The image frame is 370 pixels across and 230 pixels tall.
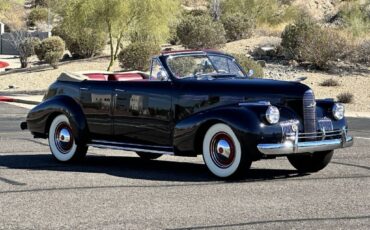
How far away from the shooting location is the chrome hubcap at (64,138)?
11.6 meters

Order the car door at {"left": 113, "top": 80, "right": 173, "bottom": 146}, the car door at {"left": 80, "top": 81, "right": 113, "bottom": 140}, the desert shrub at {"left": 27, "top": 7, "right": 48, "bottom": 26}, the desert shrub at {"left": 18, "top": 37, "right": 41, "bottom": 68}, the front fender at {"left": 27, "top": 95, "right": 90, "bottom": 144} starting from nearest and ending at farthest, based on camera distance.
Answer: the car door at {"left": 113, "top": 80, "right": 173, "bottom": 146} < the car door at {"left": 80, "top": 81, "right": 113, "bottom": 140} < the front fender at {"left": 27, "top": 95, "right": 90, "bottom": 144} < the desert shrub at {"left": 18, "top": 37, "right": 41, "bottom": 68} < the desert shrub at {"left": 27, "top": 7, "right": 48, "bottom": 26}

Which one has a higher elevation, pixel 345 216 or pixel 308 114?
pixel 308 114

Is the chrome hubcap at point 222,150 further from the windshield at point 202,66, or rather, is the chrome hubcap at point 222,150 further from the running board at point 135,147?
the windshield at point 202,66

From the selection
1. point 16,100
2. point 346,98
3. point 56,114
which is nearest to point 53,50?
point 16,100

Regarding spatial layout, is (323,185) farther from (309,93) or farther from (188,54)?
(188,54)

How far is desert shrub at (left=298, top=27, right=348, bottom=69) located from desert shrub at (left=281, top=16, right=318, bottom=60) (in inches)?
7.4

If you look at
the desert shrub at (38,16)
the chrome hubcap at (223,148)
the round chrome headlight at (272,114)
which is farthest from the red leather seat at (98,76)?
the desert shrub at (38,16)

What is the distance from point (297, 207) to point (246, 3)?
4695 cm

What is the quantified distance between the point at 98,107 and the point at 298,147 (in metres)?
3.33

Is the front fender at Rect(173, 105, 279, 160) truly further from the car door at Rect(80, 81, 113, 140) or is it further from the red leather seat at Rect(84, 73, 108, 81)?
the red leather seat at Rect(84, 73, 108, 81)

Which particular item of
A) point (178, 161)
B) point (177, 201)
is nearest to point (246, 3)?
point (178, 161)

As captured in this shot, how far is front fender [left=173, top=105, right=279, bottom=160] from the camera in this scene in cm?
939

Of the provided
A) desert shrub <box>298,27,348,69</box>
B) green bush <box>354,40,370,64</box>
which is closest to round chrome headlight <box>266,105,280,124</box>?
desert shrub <box>298,27,348,69</box>

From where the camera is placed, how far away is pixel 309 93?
9852mm
